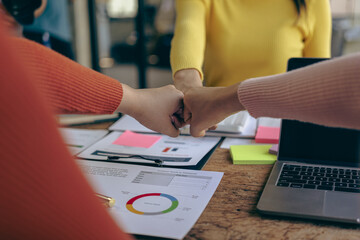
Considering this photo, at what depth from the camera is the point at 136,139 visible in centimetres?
99

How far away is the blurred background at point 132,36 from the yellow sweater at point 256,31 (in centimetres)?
151

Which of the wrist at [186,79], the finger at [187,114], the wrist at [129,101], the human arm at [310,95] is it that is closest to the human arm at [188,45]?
the wrist at [186,79]

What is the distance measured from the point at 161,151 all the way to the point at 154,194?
252 millimetres

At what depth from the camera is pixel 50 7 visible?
207cm

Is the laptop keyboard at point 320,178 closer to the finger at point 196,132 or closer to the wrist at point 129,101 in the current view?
the finger at point 196,132

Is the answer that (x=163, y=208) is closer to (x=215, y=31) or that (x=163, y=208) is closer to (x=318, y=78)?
(x=318, y=78)

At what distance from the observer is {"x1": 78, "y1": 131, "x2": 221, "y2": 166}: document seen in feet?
2.71

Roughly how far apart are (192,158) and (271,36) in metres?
0.76

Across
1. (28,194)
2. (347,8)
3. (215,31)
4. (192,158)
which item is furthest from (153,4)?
(28,194)

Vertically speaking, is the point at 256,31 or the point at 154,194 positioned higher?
the point at 256,31

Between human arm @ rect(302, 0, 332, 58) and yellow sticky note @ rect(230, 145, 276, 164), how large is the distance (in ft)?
2.29

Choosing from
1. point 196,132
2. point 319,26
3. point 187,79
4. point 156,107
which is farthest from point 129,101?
point 319,26

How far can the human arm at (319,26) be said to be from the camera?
1.34 m

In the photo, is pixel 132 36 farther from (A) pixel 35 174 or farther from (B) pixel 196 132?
(A) pixel 35 174
